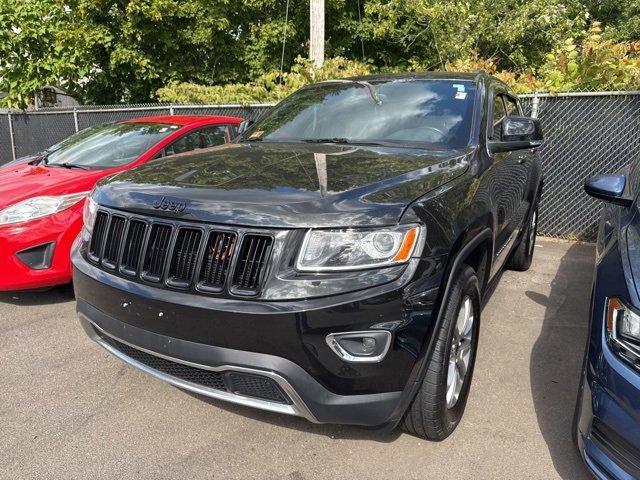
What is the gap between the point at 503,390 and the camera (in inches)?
117

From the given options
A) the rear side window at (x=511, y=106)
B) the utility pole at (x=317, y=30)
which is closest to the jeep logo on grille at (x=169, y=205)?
the rear side window at (x=511, y=106)

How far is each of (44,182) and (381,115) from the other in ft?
9.18

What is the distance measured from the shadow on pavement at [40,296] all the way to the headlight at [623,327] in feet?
13.4

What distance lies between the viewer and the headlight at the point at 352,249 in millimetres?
1943

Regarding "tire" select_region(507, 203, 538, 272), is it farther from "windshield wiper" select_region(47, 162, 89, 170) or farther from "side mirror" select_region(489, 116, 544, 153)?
"windshield wiper" select_region(47, 162, 89, 170)

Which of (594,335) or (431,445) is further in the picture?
(431,445)

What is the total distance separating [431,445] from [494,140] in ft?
6.17

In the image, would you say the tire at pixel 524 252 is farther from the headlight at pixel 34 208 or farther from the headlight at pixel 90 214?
the headlight at pixel 34 208

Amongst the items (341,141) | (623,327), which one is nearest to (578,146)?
(341,141)

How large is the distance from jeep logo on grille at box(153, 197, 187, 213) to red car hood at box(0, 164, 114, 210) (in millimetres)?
2216

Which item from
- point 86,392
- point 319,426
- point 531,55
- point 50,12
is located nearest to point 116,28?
point 50,12

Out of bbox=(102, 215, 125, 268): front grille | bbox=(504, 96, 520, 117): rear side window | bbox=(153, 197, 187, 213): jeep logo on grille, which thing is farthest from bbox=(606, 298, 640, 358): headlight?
bbox=(504, 96, 520, 117): rear side window

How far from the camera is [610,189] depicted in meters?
2.66

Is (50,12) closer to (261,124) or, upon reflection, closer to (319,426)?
(261,124)
